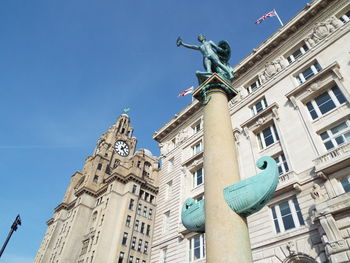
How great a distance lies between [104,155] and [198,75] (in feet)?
262

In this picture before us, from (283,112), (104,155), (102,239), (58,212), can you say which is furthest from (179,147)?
(58,212)

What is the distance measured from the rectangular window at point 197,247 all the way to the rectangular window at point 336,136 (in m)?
12.5

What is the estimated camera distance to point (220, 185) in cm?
770

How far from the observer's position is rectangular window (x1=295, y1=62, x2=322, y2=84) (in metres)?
22.5

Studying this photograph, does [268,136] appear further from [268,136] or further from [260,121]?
[260,121]

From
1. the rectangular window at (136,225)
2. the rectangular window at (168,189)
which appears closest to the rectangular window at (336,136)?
the rectangular window at (168,189)

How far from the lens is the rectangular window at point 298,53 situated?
2521 centimetres

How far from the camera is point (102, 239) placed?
190 ft

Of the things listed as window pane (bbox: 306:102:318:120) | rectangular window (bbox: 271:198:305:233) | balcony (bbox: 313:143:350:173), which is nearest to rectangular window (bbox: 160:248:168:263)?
rectangular window (bbox: 271:198:305:233)

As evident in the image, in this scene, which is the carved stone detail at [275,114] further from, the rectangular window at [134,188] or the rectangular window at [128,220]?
the rectangular window at [134,188]

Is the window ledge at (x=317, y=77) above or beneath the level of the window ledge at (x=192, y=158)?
above

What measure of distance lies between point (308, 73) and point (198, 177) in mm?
15050

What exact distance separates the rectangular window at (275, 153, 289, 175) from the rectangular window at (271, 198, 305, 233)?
2.75m

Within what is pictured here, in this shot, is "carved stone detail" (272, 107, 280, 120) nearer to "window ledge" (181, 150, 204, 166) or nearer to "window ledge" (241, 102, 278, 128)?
"window ledge" (241, 102, 278, 128)
